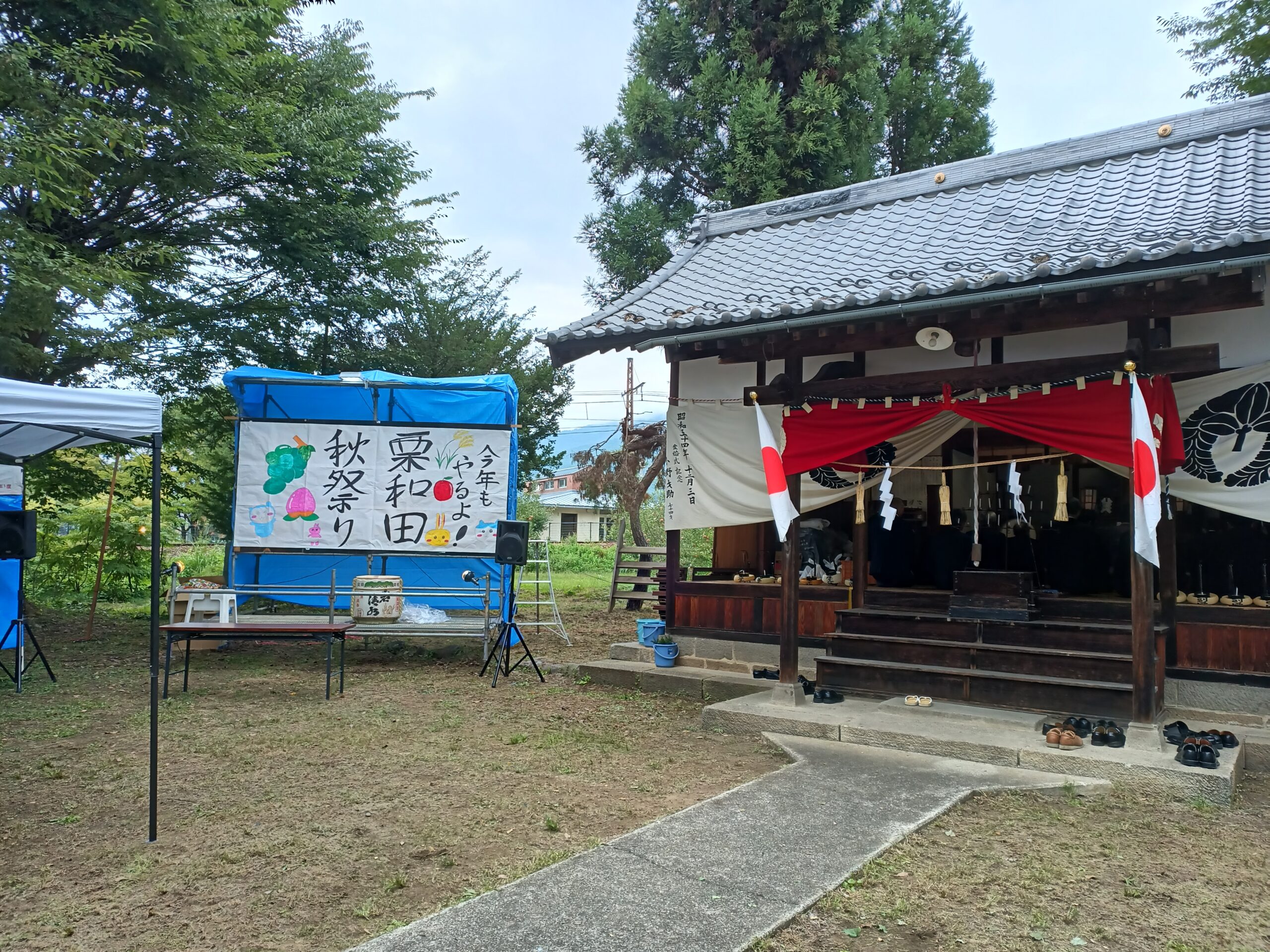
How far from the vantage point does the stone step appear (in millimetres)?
7848

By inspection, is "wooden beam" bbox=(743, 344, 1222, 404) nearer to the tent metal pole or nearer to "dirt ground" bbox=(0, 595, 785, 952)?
"dirt ground" bbox=(0, 595, 785, 952)

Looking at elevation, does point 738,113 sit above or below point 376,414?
above

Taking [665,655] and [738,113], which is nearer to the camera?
[665,655]

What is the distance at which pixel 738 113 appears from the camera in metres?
16.2

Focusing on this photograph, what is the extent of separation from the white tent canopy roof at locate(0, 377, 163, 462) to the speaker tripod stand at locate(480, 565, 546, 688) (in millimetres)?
4478

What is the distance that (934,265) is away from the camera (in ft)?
23.2

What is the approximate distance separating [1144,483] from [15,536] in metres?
9.41

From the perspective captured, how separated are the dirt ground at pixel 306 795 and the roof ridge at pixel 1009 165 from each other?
3.88 metres

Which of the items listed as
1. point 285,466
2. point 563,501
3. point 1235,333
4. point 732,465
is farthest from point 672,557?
point 563,501

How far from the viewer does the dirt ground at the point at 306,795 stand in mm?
3398

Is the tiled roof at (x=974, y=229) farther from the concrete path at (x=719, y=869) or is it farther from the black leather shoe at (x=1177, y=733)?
the concrete path at (x=719, y=869)

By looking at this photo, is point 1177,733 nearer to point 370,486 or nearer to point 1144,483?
point 1144,483

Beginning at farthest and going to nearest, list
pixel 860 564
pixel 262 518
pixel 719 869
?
pixel 262 518 < pixel 860 564 < pixel 719 869

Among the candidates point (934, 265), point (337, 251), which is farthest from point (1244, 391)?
point (337, 251)
